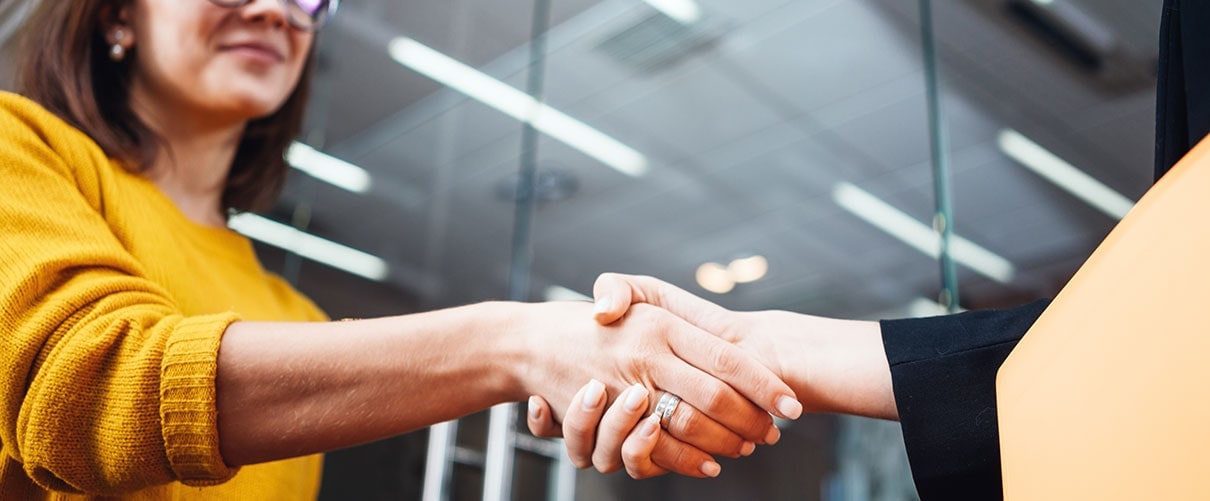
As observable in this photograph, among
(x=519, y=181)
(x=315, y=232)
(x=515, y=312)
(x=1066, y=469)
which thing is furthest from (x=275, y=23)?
(x=315, y=232)

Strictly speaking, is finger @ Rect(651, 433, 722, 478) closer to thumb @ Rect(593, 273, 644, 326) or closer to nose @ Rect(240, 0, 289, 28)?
thumb @ Rect(593, 273, 644, 326)

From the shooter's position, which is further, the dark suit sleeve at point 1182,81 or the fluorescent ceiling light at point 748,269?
the fluorescent ceiling light at point 748,269

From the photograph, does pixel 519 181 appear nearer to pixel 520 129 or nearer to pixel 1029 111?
pixel 520 129

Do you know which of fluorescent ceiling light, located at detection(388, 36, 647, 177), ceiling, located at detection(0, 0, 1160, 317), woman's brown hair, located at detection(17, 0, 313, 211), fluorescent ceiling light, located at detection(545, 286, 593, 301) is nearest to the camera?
woman's brown hair, located at detection(17, 0, 313, 211)

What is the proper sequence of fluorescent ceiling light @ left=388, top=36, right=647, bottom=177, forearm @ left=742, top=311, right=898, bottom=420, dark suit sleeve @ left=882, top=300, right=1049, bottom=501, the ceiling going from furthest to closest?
1. fluorescent ceiling light @ left=388, top=36, right=647, bottom=177
2. the ceiling
3. forearm @ left=742, top=311, right=898, bottom=420
4. dark suit sleeve @ left=882, top=300, right=1049, bottom=501

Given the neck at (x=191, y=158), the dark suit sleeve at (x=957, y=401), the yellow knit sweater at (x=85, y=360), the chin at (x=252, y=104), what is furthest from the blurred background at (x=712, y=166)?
the dark suit sleeve at (x=957, y=401)

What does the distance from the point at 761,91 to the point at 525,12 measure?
88cm

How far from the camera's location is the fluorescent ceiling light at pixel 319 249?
303 cm

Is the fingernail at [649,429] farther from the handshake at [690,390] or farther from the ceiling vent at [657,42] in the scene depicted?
the ceiling vent at [657,42]

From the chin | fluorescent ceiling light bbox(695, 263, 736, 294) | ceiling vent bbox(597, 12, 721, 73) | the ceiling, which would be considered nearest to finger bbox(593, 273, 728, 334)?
the chin

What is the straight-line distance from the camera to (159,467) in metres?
→ 0.78

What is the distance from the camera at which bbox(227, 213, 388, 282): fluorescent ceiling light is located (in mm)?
3027

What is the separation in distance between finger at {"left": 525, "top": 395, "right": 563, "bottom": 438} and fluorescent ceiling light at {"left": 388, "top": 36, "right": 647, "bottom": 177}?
1.63 m

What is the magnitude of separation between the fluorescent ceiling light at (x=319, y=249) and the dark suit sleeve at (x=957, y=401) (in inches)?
94.7
